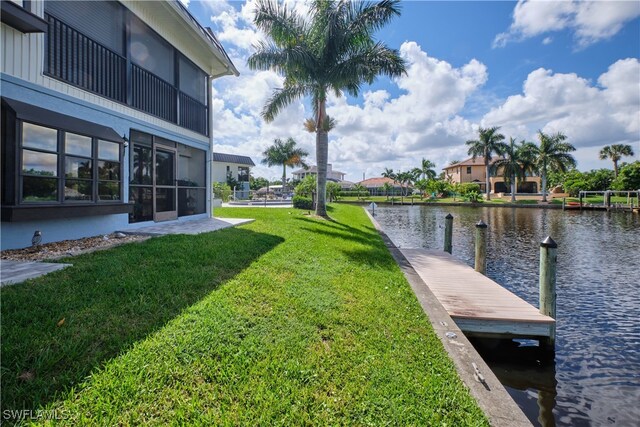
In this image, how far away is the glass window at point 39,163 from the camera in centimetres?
554

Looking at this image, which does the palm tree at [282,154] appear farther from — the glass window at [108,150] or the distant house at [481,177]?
the glass window at [108,150]

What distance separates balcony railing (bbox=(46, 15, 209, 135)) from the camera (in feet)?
21.5

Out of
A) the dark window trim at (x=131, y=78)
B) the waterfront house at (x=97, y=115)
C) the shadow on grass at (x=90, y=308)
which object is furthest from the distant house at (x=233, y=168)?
the shadow on grass at (x=90, y=308)

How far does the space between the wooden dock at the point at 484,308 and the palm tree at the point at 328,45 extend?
31.9 feet

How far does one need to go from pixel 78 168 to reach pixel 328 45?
11.2 m

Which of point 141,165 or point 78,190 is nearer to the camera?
point 78,190

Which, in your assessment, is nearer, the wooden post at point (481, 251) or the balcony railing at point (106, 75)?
the balcony railing at point (106, 75)

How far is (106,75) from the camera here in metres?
7.80

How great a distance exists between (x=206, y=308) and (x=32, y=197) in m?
4.35

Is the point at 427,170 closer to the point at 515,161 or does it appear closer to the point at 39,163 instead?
the point at 515,161

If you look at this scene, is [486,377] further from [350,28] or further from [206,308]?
[350,28]

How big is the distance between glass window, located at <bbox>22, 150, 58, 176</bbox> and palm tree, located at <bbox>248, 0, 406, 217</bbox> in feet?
33.2

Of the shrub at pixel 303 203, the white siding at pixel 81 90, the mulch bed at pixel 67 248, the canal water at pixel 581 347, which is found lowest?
the canal water at pixel 581 347

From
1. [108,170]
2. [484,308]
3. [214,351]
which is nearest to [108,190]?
[108,170]
